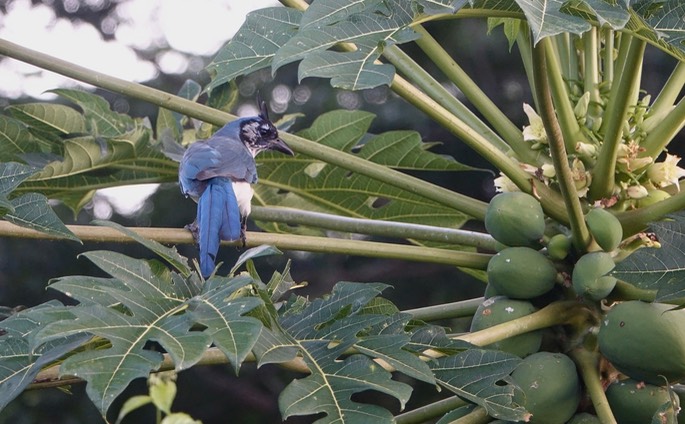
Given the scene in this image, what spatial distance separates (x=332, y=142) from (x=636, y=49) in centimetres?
110

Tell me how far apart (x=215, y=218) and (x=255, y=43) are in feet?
3.23

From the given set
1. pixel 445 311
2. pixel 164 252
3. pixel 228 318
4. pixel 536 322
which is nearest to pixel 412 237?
pixel 445 311

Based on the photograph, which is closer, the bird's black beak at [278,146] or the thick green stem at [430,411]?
the thick green stem at [430,411]

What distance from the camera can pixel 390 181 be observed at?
7.48 ft

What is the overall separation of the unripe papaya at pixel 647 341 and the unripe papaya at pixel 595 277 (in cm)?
7

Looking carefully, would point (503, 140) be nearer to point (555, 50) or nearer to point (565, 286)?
point (555, 50)


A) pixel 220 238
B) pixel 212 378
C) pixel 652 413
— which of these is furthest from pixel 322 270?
pixel 652 413

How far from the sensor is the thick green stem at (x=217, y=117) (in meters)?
2.11

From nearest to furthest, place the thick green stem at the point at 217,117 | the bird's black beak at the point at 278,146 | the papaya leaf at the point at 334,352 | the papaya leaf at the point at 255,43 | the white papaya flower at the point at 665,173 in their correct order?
the papaya leaf at the point at 334,352 < the papaya leaf at the point at 255,43 < the thick green stem at the point at 217,117 < the white papaya flower at the point at 665,173 < the bird's black beak at the point at 278,146

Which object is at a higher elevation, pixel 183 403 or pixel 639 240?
pixel 639 240

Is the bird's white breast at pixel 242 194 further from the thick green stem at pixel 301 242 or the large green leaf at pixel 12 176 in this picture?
the large green leaf at pixel 12 176

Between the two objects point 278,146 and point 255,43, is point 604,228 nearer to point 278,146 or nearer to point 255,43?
point 255,43

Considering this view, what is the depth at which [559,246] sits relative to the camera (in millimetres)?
2119

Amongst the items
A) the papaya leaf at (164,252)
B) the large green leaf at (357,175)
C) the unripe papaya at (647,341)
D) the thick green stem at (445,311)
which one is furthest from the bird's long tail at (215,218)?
the unripe papaya at (647,341)
